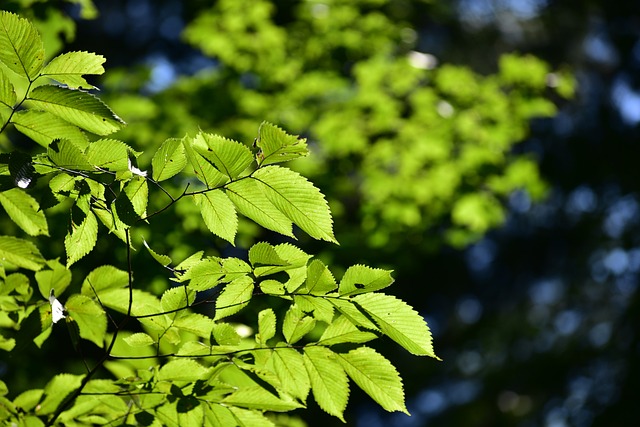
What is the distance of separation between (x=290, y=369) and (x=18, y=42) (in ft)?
2.02

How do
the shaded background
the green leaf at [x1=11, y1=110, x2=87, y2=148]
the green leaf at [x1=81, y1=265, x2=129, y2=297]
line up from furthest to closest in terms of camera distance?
the shaded background < the green leaf at [x1=81, y1=265, x2=129, y2=297] < the green leaf at [x1=11, y1=110, x2=87, y2=148]

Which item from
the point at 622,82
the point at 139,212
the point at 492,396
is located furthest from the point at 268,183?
the point at 622,82

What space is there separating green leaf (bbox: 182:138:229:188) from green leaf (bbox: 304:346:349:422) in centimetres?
30

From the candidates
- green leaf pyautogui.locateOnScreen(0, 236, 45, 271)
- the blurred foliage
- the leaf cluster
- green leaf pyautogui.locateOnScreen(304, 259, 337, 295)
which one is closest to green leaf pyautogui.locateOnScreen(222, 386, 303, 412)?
the leaf cluster

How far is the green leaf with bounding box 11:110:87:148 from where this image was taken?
0.94 metres

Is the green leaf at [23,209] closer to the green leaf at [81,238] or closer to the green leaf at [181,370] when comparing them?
the green leaf at [81,238]

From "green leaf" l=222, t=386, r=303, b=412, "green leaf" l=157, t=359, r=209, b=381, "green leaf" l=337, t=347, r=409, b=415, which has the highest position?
"green leaf" l=337, t=347, r=409, b=415

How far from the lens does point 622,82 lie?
8.20m

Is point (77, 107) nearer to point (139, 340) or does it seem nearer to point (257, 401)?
point (139, 340)

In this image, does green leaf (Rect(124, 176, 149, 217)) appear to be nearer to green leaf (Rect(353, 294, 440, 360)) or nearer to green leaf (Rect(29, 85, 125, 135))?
green leaf (Rect(29, 85, 125, 135))

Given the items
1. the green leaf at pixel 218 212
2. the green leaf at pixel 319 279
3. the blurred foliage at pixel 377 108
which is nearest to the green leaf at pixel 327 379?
the green leaf at pixel 319 279

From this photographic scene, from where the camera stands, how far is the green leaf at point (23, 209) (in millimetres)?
1054

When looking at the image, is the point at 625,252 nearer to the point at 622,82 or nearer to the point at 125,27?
the point at 622,82

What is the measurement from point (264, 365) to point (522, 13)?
7.96m
